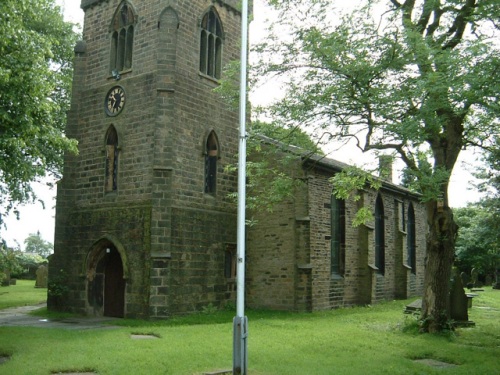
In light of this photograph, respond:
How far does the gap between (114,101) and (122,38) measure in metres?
2.57

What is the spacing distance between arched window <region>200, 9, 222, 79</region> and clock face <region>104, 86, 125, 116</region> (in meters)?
3.20

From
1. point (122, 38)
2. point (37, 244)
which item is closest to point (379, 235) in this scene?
point (122, 38)

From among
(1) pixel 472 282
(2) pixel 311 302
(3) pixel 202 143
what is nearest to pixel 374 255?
(2) pixel 311 302

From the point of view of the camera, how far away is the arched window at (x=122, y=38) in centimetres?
2036

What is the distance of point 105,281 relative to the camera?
65.8 ft

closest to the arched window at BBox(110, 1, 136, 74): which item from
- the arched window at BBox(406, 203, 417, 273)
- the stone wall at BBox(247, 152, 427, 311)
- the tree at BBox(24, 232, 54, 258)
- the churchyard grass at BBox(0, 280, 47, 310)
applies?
the stone wall at BBox(247, 152, 427, 311)

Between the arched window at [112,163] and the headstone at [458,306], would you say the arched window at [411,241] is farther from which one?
→ the arched window at [112,163]

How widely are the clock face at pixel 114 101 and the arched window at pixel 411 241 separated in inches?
779

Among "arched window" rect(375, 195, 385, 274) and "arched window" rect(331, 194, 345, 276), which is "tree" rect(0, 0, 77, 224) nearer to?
"arched window" rect(331, 194, 345, 276)

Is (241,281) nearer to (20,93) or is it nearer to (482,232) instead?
(20,93)

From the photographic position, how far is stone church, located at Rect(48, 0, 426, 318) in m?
18.2

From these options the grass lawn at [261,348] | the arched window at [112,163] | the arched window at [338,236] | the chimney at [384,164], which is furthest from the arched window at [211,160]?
the chimney at [384,164]

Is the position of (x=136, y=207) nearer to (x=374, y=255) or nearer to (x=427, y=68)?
(x=427, y=68)

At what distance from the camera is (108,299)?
19.7 meters
